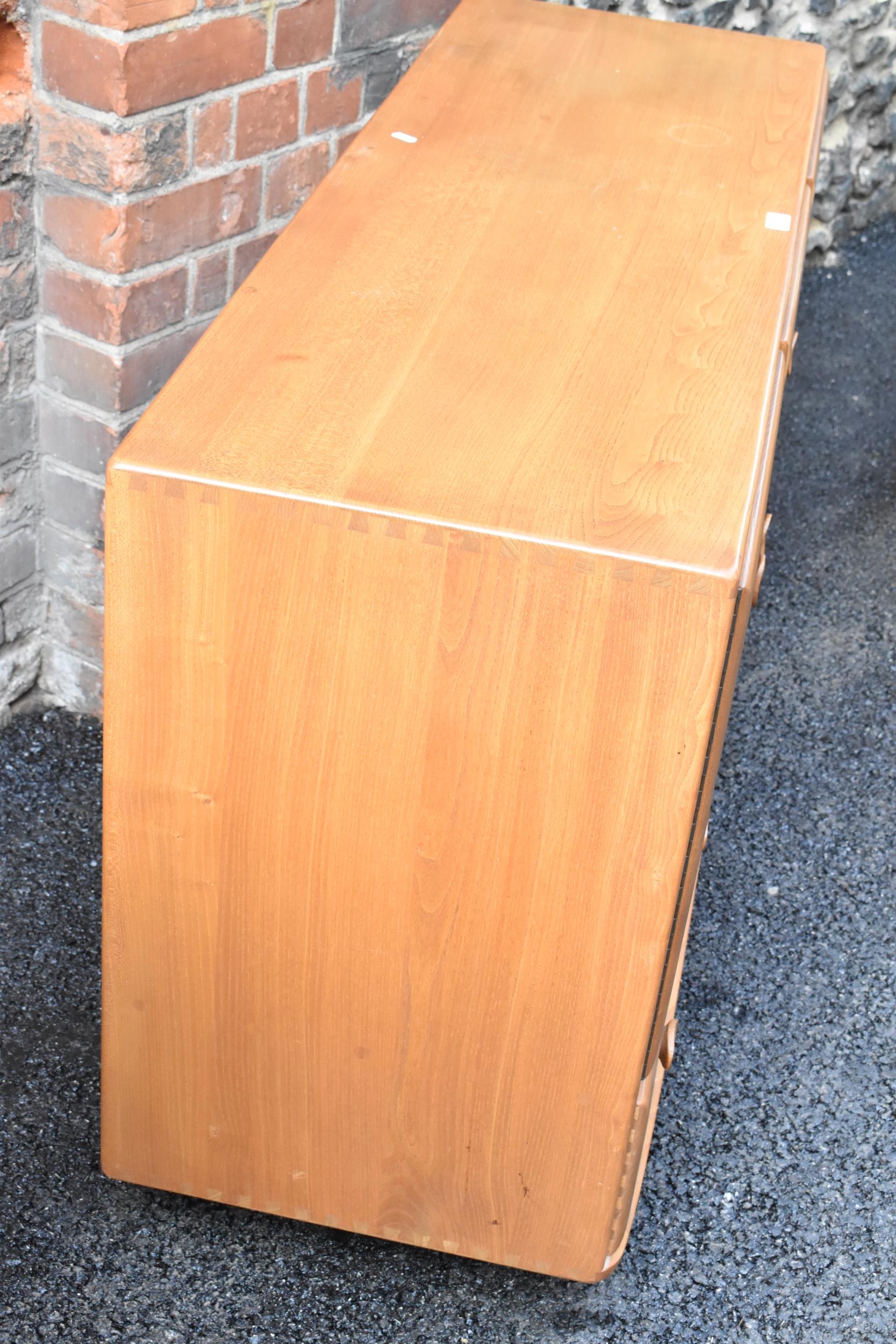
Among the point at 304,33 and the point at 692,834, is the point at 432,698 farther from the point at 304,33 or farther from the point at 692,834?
the point at 304,33

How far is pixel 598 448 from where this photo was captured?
115cm

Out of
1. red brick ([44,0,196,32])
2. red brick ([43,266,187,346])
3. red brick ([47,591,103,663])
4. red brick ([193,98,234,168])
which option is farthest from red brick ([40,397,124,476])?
red brick ([44,0,196,32])

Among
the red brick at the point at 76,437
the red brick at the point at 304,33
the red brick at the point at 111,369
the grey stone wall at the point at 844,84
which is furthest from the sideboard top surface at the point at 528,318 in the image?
the grey stone wall at the point at 844,84

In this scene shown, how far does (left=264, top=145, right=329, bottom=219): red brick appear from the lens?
189cm

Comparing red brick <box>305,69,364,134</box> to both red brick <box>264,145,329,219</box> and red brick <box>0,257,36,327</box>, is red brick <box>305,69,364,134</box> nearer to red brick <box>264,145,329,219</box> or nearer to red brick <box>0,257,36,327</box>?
red brick <box>264,145,329,219</box>

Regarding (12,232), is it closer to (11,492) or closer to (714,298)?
(11,492)

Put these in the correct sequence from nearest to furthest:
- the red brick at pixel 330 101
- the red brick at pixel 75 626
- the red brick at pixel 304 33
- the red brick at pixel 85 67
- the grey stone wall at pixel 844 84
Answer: the red brick at pixel 85 67, the red brick at pixel 304 33, the red brick at pixel 330 101, the red brick at pixel 75 626, the grey stone wall at pixel 844 84

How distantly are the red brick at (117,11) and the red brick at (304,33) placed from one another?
0.22 metres

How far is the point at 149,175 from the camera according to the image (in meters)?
1.67

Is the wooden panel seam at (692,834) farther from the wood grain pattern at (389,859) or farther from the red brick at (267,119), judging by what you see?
the red brick at (267,119)

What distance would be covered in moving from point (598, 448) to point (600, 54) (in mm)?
997

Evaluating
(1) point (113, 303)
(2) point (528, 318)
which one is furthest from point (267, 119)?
(2) point (528, 318)

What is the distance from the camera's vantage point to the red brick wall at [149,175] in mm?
1614

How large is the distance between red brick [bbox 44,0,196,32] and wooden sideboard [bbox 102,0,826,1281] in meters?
0.28
